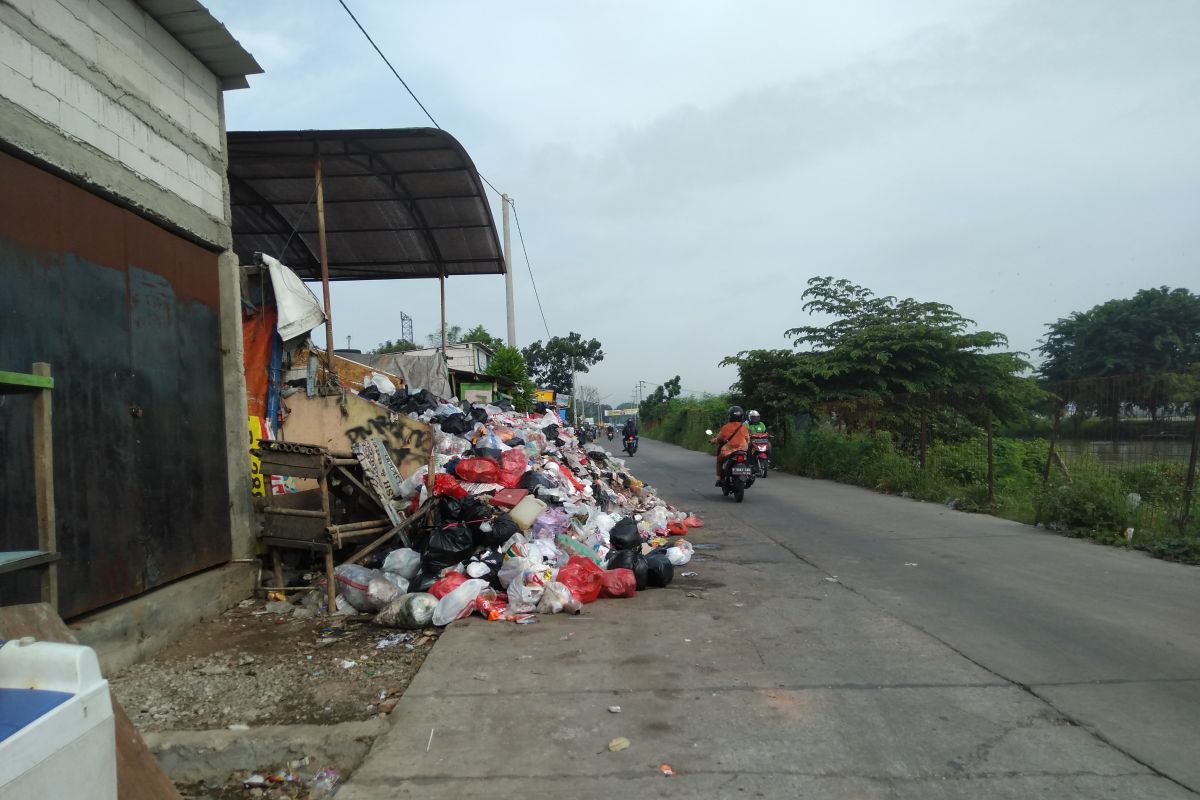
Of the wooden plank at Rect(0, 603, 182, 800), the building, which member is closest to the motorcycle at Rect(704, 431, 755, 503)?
the building

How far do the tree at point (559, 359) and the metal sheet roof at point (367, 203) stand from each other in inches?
2053

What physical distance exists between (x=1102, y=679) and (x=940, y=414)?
534 inches

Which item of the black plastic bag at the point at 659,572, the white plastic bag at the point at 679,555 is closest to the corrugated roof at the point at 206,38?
the black plastic bag at the point at 659,572

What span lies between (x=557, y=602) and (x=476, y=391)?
1277 centimetres

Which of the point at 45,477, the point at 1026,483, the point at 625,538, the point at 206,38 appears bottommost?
the point at 1026,483

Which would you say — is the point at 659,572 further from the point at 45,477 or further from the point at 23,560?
the point at 23,560

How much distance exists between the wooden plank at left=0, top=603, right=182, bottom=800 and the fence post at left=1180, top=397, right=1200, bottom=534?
30.7 ft

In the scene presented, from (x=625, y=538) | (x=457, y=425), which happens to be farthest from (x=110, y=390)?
(x=457, y=425)

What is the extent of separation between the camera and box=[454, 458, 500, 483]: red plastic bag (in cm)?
755

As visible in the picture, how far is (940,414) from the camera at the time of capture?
16594 millimetres

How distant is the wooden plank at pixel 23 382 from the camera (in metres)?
2.44

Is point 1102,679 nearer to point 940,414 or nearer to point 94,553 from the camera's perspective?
point 94,553

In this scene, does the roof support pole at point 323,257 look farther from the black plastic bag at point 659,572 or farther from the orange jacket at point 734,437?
the orange jacket at point 734,437

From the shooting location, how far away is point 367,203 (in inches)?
427
